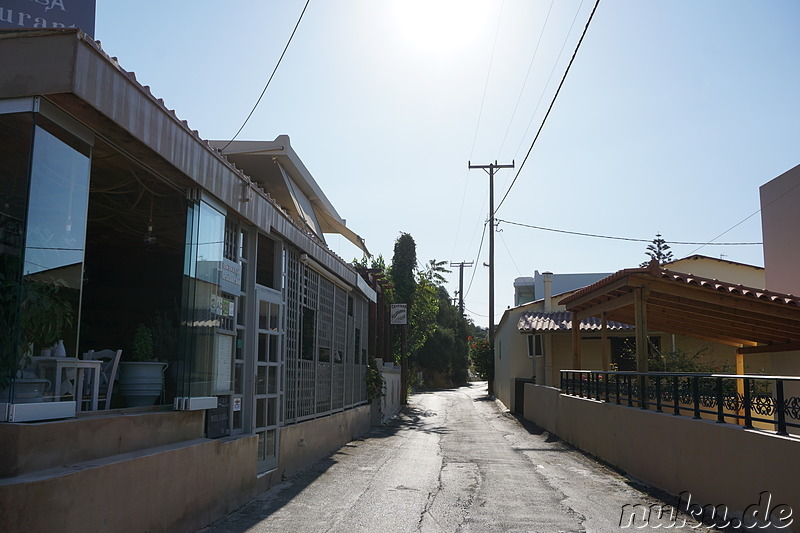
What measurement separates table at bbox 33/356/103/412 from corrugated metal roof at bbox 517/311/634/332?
19.5 m

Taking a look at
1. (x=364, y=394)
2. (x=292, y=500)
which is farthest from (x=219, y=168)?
(x=364, y=394)

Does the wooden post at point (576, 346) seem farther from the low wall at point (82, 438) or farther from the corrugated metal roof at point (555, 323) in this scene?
the low wall at point (82, 438)

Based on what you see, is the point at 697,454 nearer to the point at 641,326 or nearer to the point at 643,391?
the point at 643,391

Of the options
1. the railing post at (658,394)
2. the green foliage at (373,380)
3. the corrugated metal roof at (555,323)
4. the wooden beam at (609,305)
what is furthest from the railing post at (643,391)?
the corrugated metal roof at (555,323)

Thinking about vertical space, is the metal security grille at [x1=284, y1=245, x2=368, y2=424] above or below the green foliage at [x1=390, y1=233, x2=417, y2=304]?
below

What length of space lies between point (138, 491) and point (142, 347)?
2.05 m

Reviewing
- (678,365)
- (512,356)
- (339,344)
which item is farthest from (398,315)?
(678,365)

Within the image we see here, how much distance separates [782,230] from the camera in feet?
52.8

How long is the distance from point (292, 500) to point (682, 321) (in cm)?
924

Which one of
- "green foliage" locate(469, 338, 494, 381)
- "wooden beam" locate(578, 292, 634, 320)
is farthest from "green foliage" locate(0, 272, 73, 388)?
"green foliage" locate(469, 338, 494, 381)

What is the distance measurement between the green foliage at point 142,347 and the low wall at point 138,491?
1.07 meters

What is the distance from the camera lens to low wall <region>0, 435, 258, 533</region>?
4.41 metres

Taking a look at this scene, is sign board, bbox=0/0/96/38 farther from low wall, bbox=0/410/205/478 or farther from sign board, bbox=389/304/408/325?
sign board, bbox=389/304/408/325

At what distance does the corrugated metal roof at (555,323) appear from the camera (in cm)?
2389
